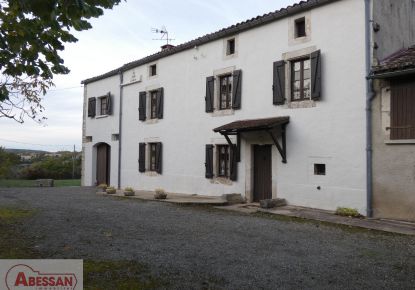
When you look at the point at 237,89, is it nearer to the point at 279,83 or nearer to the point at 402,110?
the point at 279,83

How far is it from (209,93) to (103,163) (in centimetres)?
908

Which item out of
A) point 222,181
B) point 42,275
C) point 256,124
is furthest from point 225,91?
point 42,275

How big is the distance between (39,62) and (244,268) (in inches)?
141

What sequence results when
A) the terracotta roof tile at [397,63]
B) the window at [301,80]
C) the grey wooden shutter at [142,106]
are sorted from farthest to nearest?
1. the grey wooden shutter at [142,106]
2. the window at [301,80]
3. the terracotta roof tile at [397,63]

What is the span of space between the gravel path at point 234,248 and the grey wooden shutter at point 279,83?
3640 mm

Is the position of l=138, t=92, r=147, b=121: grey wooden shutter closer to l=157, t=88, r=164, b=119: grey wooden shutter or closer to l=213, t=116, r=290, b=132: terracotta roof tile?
l=157, t=88, r=164, b=119: grey wooden shutter

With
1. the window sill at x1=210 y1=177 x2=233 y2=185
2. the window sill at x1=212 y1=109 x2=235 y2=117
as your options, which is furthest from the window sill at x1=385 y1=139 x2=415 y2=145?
the window sill at x1=210 y1=177 x2=233 y2=185

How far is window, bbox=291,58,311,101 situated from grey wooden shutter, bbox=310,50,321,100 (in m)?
0.32

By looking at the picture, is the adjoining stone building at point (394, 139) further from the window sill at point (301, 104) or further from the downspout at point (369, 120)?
the window sill at point (301, 104)

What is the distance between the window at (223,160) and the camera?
530 inches

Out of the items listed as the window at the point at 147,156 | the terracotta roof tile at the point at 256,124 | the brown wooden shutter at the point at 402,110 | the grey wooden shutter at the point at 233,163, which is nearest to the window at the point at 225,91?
the terracotta roof tile at the point at 256,124

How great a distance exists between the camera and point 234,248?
6.43 meters

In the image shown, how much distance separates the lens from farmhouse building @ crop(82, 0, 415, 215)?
9.95 meters

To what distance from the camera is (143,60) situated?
1728 centimetres
